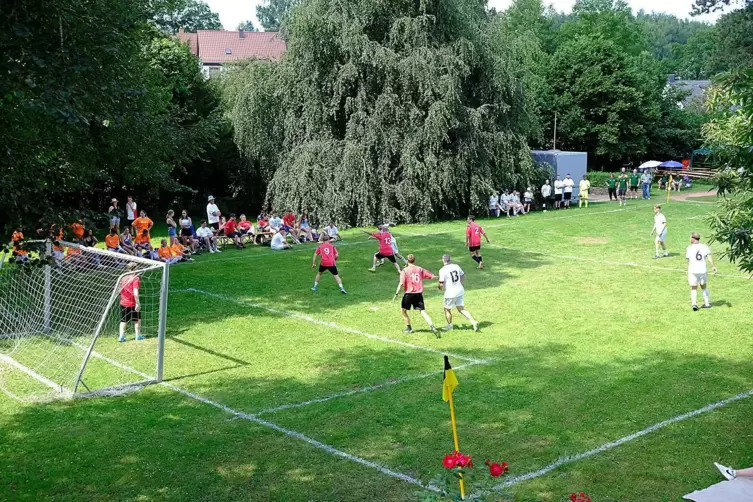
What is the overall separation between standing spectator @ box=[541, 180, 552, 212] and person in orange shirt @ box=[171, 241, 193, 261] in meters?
19.0

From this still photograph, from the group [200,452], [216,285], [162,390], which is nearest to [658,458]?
[200,452]

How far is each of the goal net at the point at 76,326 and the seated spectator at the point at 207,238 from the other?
8.85m

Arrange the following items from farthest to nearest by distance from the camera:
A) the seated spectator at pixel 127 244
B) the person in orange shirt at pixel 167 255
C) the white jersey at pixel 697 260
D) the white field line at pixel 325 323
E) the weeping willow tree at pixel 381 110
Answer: the weeping willow tree at pixel 381 110 → the person in orange shirt at pixel 167 255 → the seated spectator at pixel 127 244 → the white jersey at pixel 697 260 → the white field line at pixel 325 323

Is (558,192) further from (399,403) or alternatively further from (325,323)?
(399,403)

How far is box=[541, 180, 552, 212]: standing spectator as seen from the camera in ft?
123

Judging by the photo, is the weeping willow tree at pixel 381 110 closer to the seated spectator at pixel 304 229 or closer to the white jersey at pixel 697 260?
the seated spectator at pixel 304 229

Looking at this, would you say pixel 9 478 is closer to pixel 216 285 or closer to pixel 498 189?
pixel 216 285

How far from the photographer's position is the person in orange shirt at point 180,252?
24578 mm

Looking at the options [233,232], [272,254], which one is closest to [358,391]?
[272,254]

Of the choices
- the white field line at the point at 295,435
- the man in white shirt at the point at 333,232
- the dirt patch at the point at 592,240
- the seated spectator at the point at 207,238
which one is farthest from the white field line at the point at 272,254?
the white field line at the point at 295,435

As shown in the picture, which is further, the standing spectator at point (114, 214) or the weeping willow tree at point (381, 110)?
the weeping willow tree at point (381, 110)

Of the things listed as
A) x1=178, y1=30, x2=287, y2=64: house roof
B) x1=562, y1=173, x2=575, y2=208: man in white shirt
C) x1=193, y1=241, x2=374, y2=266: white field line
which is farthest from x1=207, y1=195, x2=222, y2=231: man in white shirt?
x1=178, y1=30, x2=287, y2=64: house roof

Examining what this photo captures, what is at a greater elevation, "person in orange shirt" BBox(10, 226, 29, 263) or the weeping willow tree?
the weeping willow tree

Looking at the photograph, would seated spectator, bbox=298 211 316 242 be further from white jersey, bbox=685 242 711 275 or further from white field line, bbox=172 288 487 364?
white jersey, bbox=685 242 711 275
